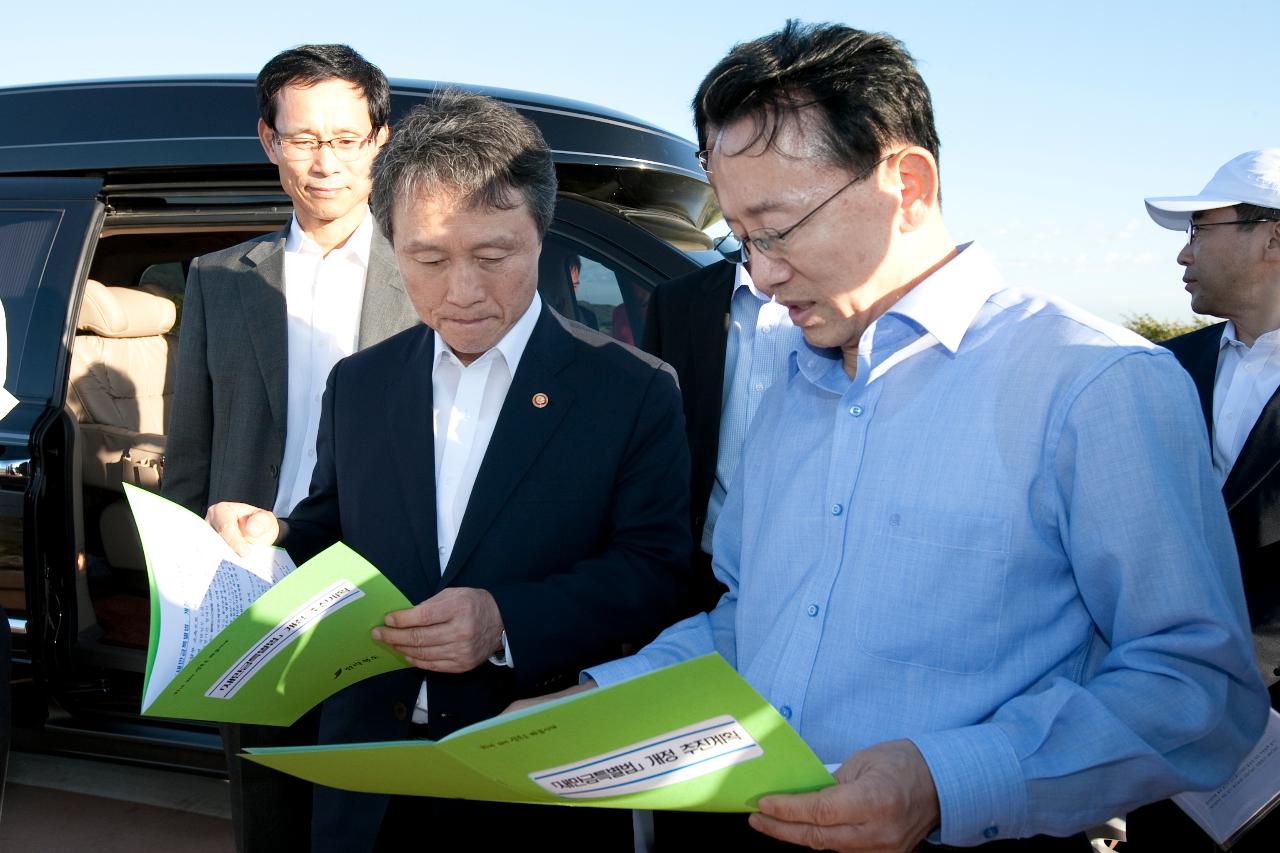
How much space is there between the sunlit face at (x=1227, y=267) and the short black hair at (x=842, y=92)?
150cm

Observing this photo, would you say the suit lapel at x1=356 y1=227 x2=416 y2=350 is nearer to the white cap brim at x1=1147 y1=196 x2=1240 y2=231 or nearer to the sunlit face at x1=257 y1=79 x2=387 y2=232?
the sunlit face at x1=257 y1=79 x2=387 y2=232

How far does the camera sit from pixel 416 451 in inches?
74.0

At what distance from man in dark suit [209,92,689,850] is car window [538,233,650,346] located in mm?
1024

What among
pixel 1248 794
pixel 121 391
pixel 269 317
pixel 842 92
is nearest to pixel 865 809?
pixel 1248 794

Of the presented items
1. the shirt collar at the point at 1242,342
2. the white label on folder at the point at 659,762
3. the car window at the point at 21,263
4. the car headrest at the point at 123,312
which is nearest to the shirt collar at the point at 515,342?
the white label on folder at the point at 659,762

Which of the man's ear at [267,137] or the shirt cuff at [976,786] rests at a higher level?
the man's ear at [267,137]

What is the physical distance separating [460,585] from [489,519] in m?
0.12

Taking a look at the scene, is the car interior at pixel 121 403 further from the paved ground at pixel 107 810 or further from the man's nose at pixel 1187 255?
the man's nose at pixel 1187 255

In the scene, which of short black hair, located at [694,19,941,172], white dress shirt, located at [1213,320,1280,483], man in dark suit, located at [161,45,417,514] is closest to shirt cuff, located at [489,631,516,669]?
short black hair, located at [694,19,941,172]

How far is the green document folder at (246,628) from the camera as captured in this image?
4.92 ft

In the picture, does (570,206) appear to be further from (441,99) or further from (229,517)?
(229,517)

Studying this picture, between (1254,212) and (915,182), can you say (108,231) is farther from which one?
(1254,212)

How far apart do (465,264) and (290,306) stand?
1.21 meters

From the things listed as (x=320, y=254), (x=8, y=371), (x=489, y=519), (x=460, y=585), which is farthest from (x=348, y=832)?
(x=8, y=371)
